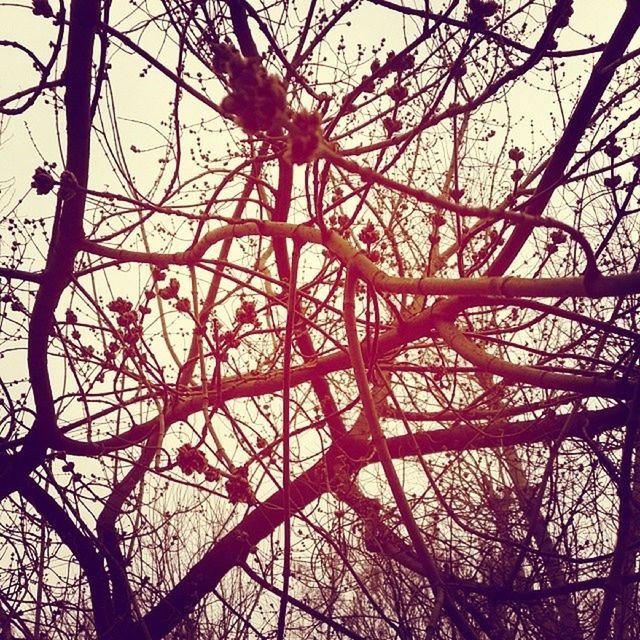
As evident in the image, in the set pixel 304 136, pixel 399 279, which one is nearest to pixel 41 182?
pixel 399 279

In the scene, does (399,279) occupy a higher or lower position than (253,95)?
higher

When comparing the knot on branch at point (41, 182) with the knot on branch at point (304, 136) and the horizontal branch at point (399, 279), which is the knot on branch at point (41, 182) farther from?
the knot on branch at point (304, 136)

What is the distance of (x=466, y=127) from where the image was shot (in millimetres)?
4582

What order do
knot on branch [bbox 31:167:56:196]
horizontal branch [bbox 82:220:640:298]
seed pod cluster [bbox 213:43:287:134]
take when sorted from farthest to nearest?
knot on branch [bbox 31:167:56:196], horizontal branch [bbox 82:220:640:298], seed pod cluster [bbox 213:43:287:134]

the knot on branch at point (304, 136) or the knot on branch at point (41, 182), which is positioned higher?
the knot on branch at point (41, 182)

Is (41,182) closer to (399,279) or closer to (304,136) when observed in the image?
(399,279)

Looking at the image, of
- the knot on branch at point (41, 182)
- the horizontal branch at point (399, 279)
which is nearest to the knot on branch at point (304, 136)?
the horizontal branch at point (399, 279)

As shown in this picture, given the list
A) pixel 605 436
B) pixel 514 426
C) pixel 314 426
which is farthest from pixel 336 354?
pixel 605 436

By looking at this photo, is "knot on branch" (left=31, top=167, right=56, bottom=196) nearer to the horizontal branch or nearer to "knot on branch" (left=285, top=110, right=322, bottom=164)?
the horizontal branch

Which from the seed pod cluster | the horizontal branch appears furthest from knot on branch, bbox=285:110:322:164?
the horizontal branch

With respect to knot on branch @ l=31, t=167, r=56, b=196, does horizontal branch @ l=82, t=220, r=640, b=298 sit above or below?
above

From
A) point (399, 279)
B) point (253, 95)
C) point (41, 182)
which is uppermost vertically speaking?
point (399, 279)

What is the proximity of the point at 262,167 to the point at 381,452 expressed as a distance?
114 inches

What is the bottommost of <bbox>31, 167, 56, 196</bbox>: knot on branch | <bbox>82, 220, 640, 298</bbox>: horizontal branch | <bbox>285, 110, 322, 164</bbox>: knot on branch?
<bbox>285, 110, 322, 164</bbox>: knot on branch
